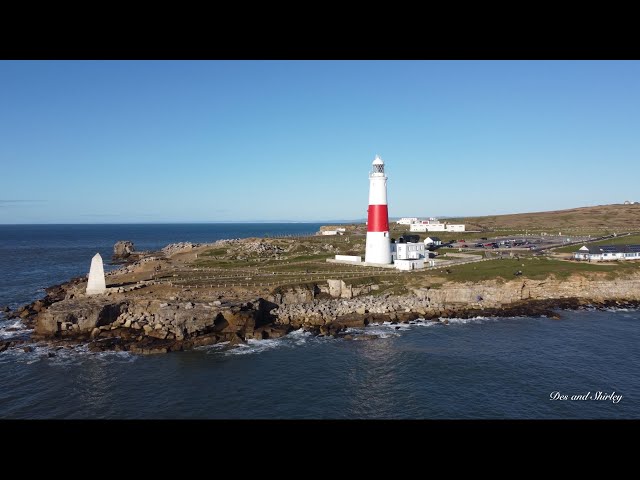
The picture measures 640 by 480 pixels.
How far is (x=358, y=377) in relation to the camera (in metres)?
25.0

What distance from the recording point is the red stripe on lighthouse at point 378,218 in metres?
48.8

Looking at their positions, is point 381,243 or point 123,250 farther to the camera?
point 123,250

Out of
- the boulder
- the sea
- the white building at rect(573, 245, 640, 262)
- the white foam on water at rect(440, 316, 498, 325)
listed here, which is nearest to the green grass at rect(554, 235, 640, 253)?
the white building at rect(573, 245, 640, 262)

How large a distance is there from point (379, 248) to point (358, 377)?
2758cm

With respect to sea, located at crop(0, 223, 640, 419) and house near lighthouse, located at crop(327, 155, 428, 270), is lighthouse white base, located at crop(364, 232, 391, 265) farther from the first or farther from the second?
sea, located at crop(0, 223, 640, 419)

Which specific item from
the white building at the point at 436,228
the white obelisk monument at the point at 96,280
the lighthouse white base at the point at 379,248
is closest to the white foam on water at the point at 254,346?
the white obelisk monument at the point at 96,280

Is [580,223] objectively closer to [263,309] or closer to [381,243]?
[381,243]

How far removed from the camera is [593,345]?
29828mm

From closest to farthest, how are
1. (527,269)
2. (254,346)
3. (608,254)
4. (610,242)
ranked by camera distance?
(254,346) < (527,269) < (608,254) < (610,242)

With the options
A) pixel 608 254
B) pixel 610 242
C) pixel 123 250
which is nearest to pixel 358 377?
pixel 608 254

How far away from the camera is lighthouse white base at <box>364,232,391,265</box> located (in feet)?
167

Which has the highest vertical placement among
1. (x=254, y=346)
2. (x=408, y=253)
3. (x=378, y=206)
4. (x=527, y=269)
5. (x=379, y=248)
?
(x=378, y=206)
